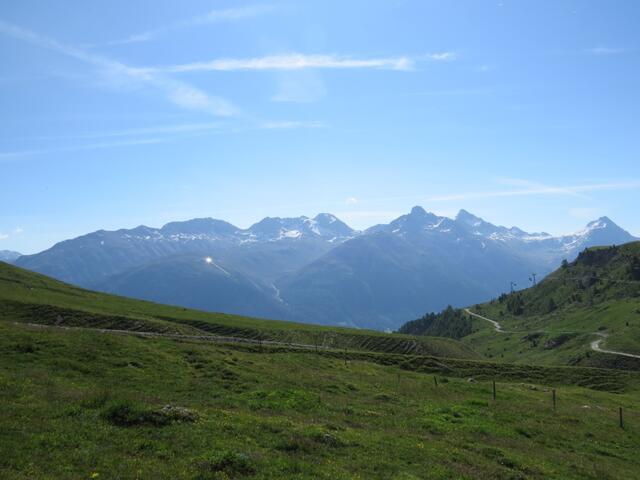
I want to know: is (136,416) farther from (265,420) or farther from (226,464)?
(265,420)

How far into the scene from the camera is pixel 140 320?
94125 millimetres

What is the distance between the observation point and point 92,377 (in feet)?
122

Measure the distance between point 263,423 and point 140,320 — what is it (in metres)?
73.9

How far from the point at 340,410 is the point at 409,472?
1376cm

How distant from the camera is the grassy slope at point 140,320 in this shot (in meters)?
87.9

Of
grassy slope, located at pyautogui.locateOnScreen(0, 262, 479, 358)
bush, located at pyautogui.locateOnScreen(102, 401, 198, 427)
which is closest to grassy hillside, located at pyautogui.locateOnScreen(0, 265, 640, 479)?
bush, located at pyautogui.locateOnScreen(102, 401, 198, 427)

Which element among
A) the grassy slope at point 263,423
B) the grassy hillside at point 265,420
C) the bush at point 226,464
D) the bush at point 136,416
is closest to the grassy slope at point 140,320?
the grassy hillside at point 265,420

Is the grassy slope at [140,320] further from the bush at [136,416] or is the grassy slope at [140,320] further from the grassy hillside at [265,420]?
the bush at [136,416]

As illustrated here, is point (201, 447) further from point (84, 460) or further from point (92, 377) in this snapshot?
point (92, 377)

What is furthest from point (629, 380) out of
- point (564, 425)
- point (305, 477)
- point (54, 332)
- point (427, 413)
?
point (54, 332)

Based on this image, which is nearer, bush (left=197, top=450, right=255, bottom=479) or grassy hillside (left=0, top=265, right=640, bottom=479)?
bush (left=197, top=450, right=255, bottom=479)

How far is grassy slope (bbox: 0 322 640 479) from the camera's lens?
838 inches

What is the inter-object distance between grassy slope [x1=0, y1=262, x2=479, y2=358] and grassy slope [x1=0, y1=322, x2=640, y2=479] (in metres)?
42.9

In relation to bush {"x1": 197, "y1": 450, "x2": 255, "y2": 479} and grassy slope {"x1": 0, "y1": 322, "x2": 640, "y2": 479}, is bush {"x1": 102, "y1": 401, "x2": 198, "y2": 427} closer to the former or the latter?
grassy slope {"x1": 0, "y1": 322, "x2": 640, "y2": 479}
